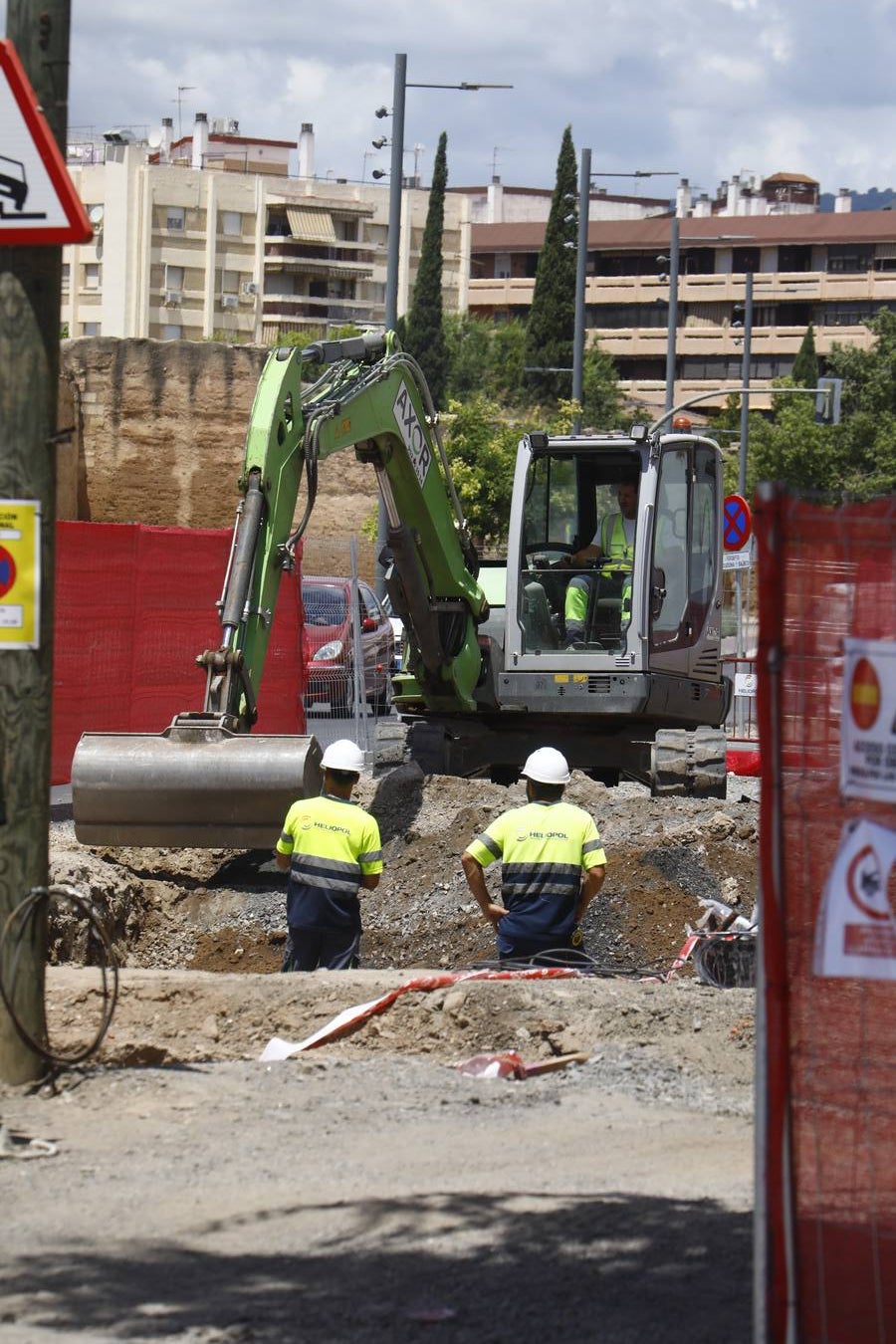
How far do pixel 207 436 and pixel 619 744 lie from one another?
33791 mm

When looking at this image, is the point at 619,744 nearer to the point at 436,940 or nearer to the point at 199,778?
the point at 436,940

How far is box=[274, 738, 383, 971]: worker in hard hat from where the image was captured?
10.4 metres

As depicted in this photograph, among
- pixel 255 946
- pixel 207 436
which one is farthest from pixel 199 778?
pixel 207 436

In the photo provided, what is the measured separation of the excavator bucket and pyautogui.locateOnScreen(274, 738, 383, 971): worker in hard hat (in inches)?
49.5

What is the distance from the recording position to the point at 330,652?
2170 centimetres

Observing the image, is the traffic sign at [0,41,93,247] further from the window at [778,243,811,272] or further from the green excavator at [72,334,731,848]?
the window at [778,243,811,272]

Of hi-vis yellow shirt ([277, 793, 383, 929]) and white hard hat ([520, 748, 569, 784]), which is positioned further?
hi-vis yellow shirt ([277, 793, 383, 929])

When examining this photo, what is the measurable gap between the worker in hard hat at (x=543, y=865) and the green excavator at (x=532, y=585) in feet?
10.9

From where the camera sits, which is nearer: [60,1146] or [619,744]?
[60,1146]

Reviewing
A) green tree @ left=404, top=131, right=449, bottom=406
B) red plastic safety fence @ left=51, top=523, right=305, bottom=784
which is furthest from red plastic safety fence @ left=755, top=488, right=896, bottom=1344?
green tree @ left=404, top=131, right=449, bottom=406

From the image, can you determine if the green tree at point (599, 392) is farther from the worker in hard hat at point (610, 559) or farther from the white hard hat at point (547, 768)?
the white hard hat at point (547, 768)

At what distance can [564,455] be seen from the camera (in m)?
16.3

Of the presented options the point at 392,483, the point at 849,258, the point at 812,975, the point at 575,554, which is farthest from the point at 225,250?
the point at 812,975

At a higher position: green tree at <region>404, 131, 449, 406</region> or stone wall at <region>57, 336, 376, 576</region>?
green tree at <region>404, 131, 449, 406</region>
